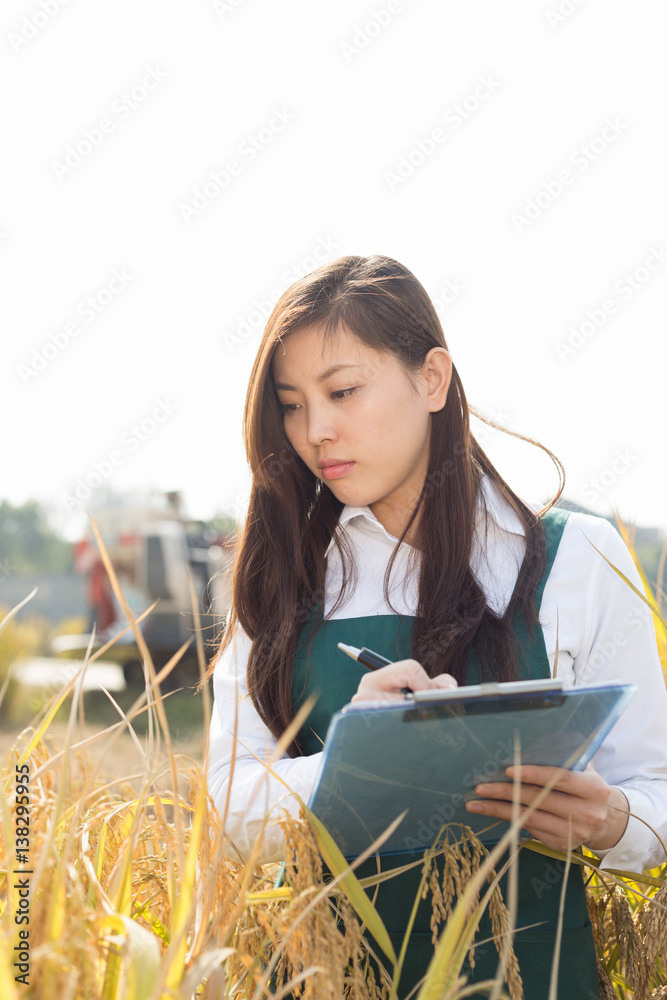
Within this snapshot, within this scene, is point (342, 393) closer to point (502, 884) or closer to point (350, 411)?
point (350, 411)

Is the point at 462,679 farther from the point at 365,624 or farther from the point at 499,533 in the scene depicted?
the point at 499,533

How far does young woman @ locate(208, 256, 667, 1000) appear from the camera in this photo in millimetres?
1550

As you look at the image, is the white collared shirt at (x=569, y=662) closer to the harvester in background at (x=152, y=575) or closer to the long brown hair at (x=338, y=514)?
the long brown hair at (x=338, y=514)

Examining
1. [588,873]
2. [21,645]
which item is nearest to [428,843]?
[588,873]

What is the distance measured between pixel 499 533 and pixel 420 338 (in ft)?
1.65

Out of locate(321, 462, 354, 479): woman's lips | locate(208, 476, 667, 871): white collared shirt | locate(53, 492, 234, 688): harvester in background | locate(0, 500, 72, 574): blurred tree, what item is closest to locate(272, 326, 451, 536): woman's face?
locate(321, 462, 354, 479): woman's lips

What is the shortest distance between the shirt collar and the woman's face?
7 cm

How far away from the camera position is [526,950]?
151cm

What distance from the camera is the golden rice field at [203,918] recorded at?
2.71ft

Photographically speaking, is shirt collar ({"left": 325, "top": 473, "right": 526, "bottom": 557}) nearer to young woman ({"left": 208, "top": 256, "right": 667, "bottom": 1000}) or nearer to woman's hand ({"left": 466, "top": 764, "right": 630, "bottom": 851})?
young woman ({"left": 208, "top": 256, "right": 667, "bottom": 1000})

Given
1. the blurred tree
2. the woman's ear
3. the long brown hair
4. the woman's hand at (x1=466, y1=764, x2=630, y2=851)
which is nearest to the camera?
the woman's hand at (x1=466, y1=764, x2=630, y2=851)

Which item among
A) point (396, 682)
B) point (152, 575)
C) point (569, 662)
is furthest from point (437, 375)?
point (152, 575)

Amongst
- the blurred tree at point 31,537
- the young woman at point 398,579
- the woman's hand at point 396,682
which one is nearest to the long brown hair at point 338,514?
the young woman at point 398,579

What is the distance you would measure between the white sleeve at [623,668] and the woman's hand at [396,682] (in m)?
0.52
